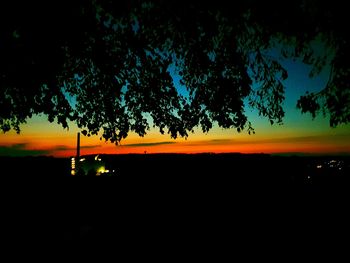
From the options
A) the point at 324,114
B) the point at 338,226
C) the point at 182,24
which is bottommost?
the point at 338,226

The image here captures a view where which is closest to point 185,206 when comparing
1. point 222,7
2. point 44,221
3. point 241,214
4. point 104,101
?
point 241,214

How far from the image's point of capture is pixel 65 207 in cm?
1135

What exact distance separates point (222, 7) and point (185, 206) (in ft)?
26.1

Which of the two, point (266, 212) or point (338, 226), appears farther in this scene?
point (266, 212)

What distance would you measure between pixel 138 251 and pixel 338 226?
5871 millimetres

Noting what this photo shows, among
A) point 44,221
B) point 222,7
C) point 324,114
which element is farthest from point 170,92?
point 44,221

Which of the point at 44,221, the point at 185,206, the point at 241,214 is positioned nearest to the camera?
the point at 44,221

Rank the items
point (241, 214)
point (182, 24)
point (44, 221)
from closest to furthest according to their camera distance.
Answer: point (182, 24), point (44, 221), point (241, 214)

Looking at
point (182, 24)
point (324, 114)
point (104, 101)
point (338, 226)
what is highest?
point (182, 24)

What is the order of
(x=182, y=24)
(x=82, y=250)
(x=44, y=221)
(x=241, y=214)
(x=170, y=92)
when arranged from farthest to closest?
(x=241, y=214), (x=44, y=221), (x=170, y=92), (x=182, y=24), (x=82, y=250)

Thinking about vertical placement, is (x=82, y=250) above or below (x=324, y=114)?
below

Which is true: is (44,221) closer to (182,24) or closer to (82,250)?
(82,250)

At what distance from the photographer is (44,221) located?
356 inches

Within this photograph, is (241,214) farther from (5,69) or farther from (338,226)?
(5,69)
